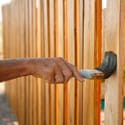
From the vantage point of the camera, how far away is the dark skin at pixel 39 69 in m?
0.81

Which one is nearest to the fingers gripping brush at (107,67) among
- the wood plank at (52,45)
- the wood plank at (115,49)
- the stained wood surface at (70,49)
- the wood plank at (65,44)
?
the wood plank at (115,49)

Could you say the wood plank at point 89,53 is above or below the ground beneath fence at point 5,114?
above

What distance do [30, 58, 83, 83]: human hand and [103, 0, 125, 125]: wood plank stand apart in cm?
26

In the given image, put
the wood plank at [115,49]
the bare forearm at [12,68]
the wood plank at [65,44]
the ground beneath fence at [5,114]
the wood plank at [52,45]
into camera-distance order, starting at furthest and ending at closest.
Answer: the ground beneath fence at [5,114]
the wood plank at [52,45]
the wood plank at [65,44]
the wood plank at [115,49]
the bare forearm at [12,68]

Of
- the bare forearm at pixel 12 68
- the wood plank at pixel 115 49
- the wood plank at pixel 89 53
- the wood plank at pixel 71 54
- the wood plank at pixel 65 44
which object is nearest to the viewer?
the bare forearm at pixel 12 68

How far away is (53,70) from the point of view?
839mm

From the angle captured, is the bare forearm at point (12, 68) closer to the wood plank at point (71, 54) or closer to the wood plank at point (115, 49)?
the wood plank at point (115, 49)

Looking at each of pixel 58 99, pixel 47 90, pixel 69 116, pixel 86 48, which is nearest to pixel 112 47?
pixel 86 48

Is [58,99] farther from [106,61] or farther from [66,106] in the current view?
[106,61]

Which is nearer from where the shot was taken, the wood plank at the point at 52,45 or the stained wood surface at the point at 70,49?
the stained wood surface at the point at 70,49

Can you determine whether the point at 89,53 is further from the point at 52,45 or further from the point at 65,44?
the point at 52,45

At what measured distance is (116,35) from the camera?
3.38 feet

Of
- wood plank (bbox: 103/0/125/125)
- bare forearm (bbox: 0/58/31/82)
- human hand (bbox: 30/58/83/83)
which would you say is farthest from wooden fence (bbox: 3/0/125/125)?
bare forearm (bbox: 0/58/31/82)

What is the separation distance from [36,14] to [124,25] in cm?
127
